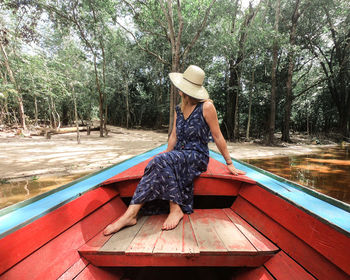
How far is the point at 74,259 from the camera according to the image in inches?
39.8

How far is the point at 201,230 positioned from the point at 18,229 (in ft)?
3.36

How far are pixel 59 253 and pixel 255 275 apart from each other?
3.71 ft

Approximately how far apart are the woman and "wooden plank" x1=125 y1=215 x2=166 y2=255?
0.08 m

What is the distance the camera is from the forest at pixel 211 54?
23.7 feet

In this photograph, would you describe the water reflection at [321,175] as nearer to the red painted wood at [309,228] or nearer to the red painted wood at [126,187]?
the red painted wood at [309,228]

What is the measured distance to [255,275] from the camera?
1.06 meters

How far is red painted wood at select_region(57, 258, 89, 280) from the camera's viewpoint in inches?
36.1

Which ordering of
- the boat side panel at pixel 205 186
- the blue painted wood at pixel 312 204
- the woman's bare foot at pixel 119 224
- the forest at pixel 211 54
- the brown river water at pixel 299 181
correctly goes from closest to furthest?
the blue painted wood at pixel 312 204 < the woman's bare foot at pixel 119 224 < the boat side panel at pixel 205 186 < the brown river water at pixel 299 181 < the forest at pixel 211 54

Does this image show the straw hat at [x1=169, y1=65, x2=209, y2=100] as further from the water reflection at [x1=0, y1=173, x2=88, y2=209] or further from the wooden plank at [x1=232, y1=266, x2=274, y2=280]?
Result: the water reflection at [x1=0, y1=173, x2=88, y2=209]

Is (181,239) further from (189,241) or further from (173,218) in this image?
(173,218)

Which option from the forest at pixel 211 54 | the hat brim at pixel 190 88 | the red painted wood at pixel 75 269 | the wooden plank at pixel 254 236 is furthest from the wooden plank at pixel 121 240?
the forest at pixel 211 54

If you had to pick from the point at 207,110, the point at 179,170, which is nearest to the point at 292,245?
the point at 179,170

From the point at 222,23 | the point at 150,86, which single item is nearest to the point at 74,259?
the point at 222,23

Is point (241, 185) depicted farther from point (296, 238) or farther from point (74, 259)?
point (74, 259)
